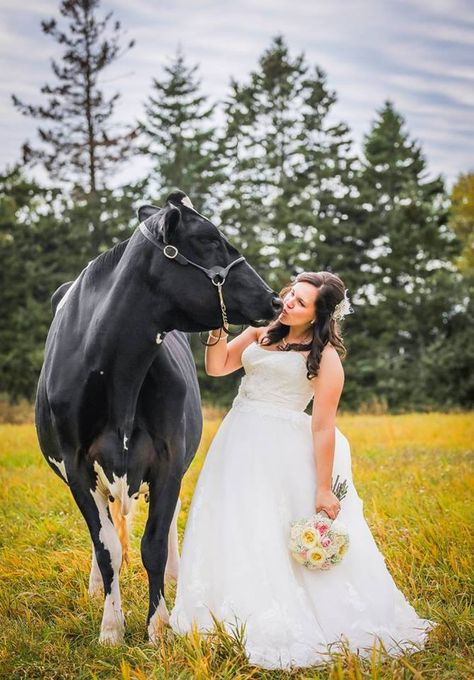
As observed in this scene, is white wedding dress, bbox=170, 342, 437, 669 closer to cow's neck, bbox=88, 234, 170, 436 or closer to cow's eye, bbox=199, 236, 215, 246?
cow's neck, bbox=88, 234, 170, 436

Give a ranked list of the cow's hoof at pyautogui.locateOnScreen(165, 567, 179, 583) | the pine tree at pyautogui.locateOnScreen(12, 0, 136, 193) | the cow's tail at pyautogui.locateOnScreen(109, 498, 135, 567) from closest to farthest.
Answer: the cow's tail at pyautogui.locateOnScreen(109, 498, 135, 567), the cow's hoof at pyautogui.locateOnScreen(165, 567, 179, 583), the pine tree at pyautogui.locateOnScreen(12, 0, 136, 193)

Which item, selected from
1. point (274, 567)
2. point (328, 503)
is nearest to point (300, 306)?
point (328, 503)

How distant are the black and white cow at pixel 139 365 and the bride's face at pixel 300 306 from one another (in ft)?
1.38

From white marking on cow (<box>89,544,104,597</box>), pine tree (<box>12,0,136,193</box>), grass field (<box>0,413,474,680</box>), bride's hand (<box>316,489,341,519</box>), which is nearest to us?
grass field (<box>0,413,474,680</box>)

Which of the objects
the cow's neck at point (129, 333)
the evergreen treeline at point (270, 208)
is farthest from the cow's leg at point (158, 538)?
the evergreen treeline at point (270, 208)

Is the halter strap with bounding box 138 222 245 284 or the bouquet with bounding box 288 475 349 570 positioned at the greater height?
the halter strap with bounding box 138 222 245 284

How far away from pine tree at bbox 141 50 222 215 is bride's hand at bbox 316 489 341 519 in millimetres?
24881

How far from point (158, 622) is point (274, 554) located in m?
0.80

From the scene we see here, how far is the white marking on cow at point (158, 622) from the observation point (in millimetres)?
3957

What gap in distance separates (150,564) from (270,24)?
1173 inches

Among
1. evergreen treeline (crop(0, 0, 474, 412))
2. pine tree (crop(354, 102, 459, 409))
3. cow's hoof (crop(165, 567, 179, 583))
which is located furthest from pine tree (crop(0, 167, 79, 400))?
cow's hoof (crop(165, 567, 179, 583))

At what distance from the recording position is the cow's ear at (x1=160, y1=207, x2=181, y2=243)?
3.61 meters

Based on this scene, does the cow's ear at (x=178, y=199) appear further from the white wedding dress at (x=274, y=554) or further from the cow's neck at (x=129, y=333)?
the white wedding dress at (x=274, y=554)

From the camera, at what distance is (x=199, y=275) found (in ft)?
12.2
